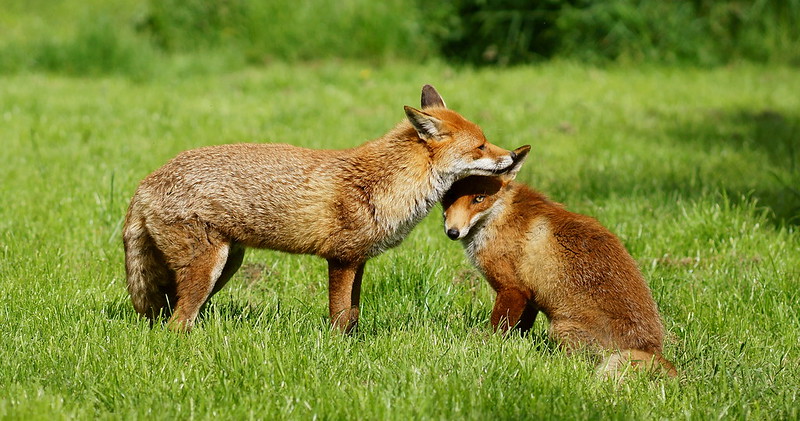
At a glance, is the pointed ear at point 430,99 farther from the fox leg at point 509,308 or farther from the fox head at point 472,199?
the fox leg at point 509,308

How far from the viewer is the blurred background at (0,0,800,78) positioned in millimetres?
14844

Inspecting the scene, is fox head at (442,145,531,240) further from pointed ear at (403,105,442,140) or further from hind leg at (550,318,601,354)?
hind leg at (550,318,601,354)

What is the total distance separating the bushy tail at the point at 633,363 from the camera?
4590mm

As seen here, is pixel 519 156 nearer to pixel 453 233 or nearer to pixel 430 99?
pixel 453 233

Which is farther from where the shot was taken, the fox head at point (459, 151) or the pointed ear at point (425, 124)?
the fox head at point (459, 151)

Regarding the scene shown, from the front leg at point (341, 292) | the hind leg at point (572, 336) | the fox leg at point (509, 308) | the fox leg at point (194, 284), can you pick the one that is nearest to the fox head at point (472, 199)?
the fox leg at point (509, 308)

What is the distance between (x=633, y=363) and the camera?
466cm

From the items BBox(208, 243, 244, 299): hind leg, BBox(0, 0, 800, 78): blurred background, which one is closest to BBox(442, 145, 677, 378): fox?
BBox(208, 243, 244, 299): hind leg

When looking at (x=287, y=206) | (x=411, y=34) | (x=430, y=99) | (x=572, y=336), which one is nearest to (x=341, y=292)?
(x=287, y=206)

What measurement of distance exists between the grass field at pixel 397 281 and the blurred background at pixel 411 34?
2.48 m

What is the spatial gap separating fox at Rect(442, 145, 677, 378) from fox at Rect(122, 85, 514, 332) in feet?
1.41

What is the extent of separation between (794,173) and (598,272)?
511cm

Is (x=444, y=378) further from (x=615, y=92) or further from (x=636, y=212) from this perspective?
(x=615, y=92)

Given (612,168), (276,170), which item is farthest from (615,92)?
(276,170)
